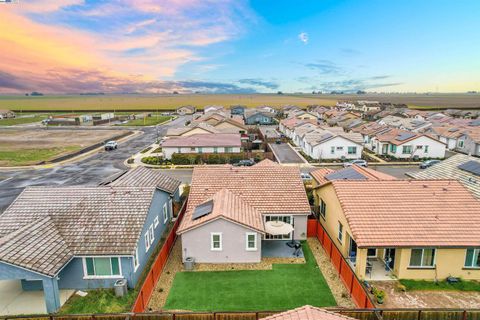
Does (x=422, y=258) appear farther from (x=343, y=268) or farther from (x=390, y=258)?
(x=343, y=268)

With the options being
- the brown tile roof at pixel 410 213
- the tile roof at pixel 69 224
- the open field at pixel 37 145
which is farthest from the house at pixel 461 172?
the open field at pixel 37 145

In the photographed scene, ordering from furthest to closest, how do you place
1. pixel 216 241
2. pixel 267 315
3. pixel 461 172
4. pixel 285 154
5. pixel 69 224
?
pixel 285 154 < pixel 461 172 < pixel 216 241 < pixel 69 224 < pixel 267 315

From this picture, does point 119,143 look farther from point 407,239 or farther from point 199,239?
point 407,239

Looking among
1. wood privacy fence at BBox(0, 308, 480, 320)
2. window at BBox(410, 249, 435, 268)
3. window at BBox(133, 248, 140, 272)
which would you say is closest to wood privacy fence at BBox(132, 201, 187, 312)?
window at BBox(133, 248, 140, 272)

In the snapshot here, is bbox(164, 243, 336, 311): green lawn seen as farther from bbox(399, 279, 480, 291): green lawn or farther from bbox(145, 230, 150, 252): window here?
bbox(399, 279, 480, 291): green lawn

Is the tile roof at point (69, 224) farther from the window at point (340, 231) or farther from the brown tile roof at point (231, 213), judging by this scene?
the window at point (340, 231)

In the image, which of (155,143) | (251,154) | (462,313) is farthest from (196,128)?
(462,313)

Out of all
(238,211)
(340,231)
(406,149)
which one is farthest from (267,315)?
(406,149)
